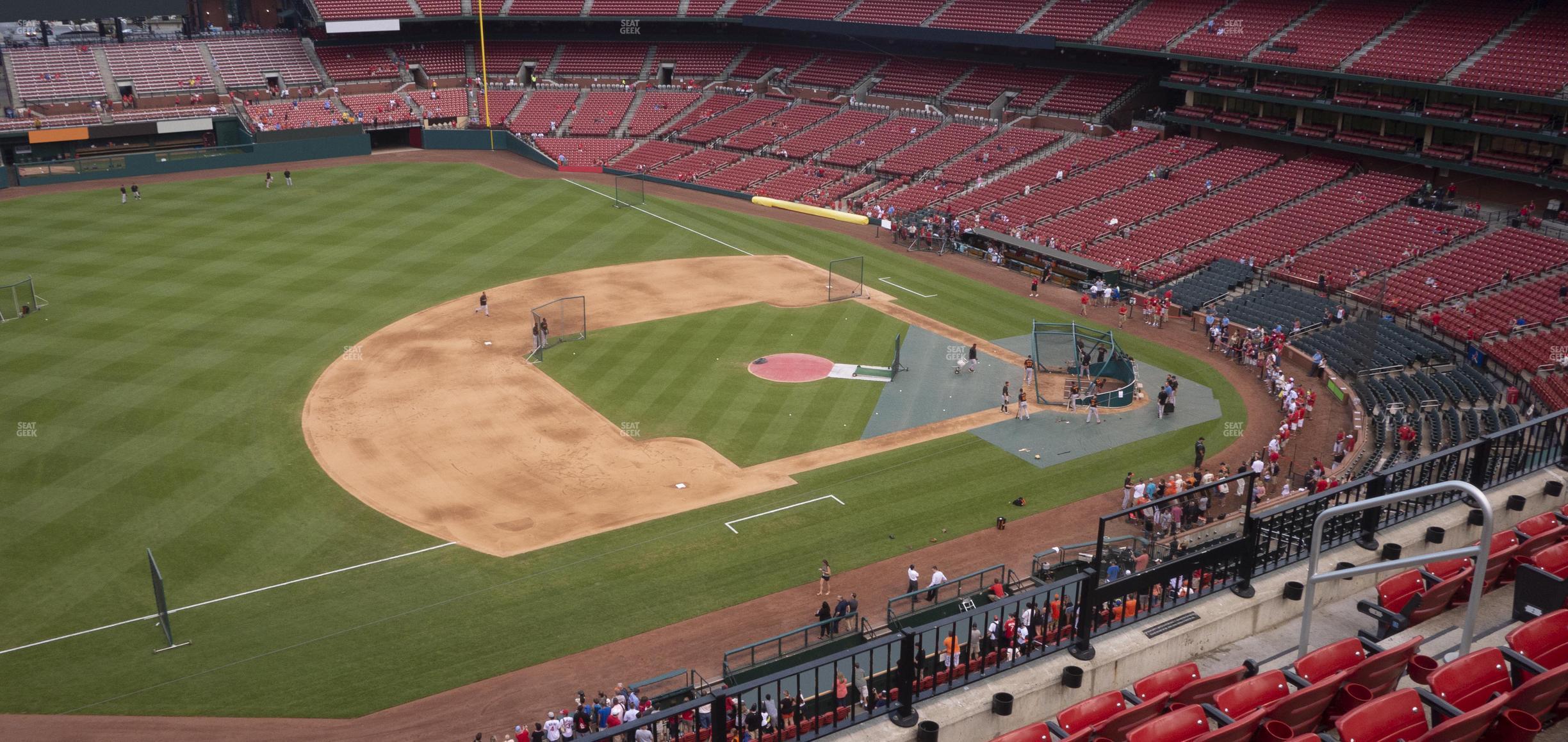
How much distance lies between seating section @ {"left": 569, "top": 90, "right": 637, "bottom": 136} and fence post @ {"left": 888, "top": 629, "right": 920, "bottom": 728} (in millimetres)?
73219

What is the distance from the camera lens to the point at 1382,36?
56.6m

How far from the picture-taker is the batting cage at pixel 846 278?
172 ft

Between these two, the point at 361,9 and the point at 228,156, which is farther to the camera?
the point at 361,9

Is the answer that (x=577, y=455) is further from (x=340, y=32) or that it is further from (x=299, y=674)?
(x=340, y=32)

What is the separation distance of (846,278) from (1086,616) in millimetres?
41911

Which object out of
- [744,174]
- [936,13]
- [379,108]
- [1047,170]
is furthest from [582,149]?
[1047,170]

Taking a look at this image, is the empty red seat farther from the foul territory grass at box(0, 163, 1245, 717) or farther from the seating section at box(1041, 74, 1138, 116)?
the seating section at box(1041, 74, 1138, 116)

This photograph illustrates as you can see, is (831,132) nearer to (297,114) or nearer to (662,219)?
(662,219)

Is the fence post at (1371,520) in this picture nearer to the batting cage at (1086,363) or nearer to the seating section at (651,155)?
the batting cage at (1086,363)

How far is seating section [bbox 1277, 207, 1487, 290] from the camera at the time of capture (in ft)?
160

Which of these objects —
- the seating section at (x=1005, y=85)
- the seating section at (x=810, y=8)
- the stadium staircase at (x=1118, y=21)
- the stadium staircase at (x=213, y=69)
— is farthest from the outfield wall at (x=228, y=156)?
the stadium staircase at (x=1118, y=21)

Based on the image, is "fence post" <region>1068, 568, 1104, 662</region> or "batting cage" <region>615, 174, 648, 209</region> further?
"batting cage" <region>615, 174, 648, 209</region>

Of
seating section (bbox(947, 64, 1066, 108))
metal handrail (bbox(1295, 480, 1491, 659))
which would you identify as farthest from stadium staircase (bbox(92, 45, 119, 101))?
metal handrail (bbox(1295, 480, 1491, 659))

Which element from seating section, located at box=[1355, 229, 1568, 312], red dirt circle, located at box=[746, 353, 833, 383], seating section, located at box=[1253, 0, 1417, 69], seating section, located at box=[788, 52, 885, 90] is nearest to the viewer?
red dirt circle, located at box=[746, 353, 833, 383]
